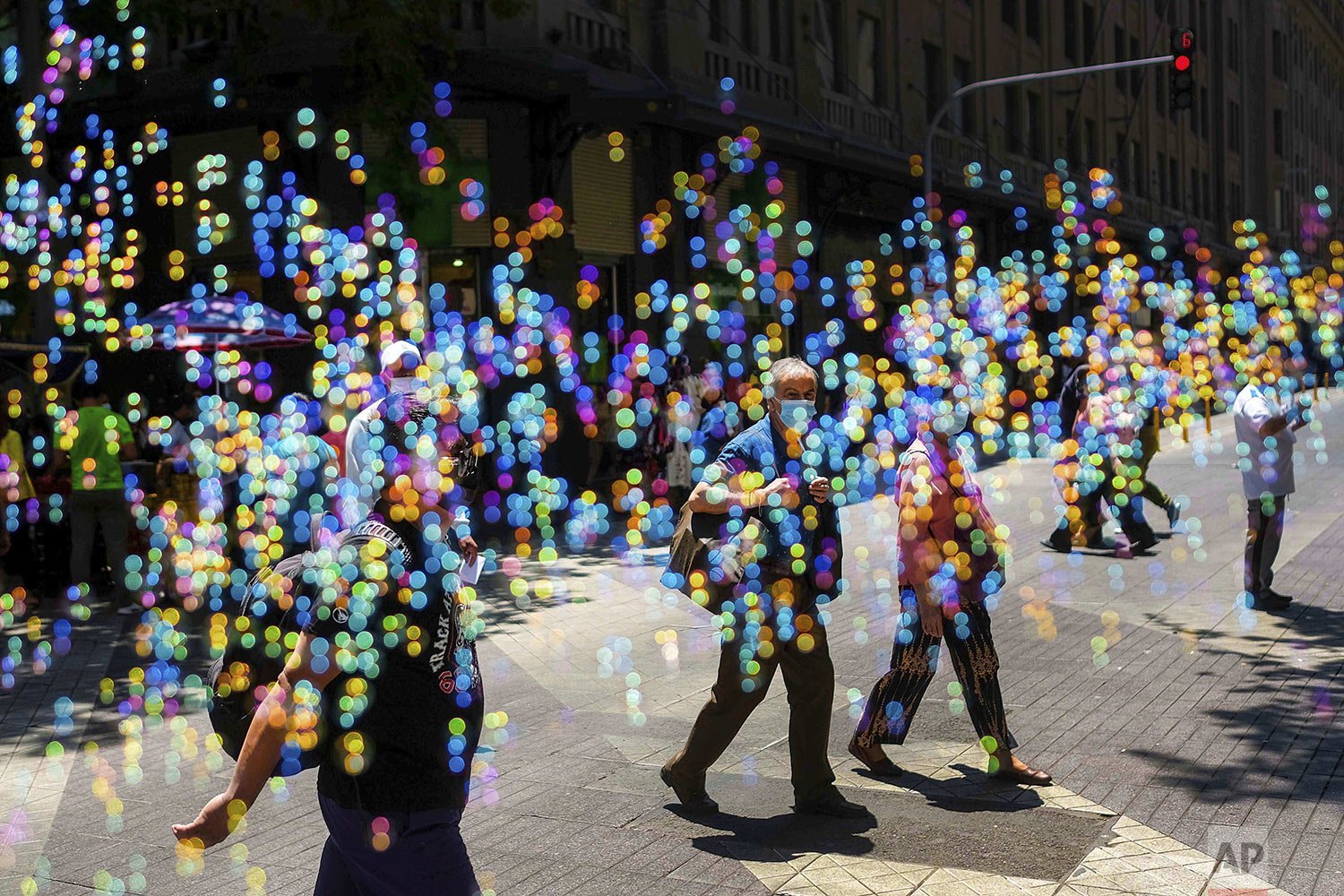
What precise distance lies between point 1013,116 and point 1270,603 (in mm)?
25517

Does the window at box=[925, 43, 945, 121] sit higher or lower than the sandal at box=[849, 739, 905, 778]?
higher

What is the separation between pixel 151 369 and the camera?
18.6 meters

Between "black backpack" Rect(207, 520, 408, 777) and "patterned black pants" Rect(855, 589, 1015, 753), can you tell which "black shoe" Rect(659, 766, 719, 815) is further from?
"black backpack" Rect(207, 520, 408, 777)

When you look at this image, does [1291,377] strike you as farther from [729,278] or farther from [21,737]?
[729,278]

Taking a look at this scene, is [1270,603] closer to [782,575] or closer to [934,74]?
[782,575]

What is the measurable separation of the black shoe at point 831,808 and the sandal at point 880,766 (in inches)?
20.5

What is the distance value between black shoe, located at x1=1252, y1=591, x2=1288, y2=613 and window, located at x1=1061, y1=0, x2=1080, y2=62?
30.4 meters

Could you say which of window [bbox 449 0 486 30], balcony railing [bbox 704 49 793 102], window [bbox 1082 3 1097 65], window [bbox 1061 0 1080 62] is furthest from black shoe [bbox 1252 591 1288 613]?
window [bbox 1082 3 1097 65]

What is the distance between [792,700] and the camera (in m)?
5.16

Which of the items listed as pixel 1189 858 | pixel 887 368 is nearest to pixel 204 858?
pixel 1189 858

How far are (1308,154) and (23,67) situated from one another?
62006 mm

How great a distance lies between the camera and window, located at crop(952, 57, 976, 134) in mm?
29625

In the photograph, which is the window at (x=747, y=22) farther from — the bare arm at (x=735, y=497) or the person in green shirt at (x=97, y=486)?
the bare arm at (x=735, y=497)

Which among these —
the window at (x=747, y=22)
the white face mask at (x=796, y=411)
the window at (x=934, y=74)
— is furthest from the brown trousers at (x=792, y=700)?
the window at (x=934, y=74)
